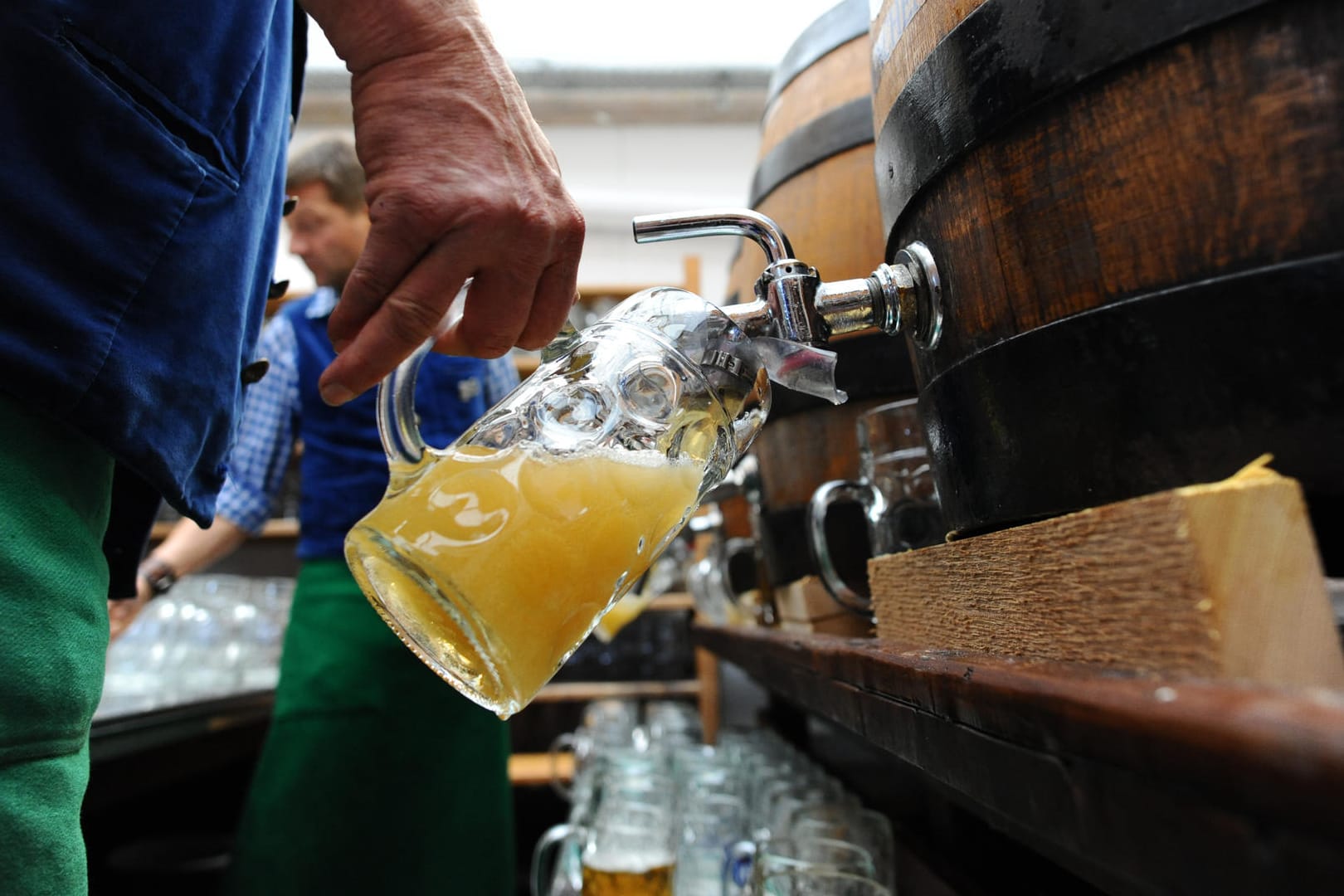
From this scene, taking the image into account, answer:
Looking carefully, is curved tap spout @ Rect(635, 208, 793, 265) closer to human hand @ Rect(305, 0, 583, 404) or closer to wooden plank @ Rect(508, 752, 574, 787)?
human hand @ Rect(305, 0, 583, 404)

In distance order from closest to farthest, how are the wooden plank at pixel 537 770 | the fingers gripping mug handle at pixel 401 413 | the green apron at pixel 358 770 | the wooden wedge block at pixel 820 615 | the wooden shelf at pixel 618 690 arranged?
the fingers gripping mug handle at pixel 401 413, the wooden wedge block at pixel 820 615, the green apron at pixel 358 770, the wooden plank at pixel 537 770, the wooden shelf at pixel 618 690

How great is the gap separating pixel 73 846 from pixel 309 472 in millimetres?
1331

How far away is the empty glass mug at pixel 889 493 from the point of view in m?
0.78

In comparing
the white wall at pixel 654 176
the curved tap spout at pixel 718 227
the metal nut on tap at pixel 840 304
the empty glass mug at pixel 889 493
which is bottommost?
the empty glass mug at pixel 889 493

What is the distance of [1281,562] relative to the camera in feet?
0.97

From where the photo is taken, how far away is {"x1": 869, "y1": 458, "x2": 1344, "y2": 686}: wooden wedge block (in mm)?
287

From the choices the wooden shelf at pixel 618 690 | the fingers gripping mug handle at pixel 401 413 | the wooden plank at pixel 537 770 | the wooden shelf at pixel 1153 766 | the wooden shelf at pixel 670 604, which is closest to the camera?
the wooden shelf at pixel 1153 766

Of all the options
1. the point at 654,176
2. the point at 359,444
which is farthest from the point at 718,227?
the point at 654,176

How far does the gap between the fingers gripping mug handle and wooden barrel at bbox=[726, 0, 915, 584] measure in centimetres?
52

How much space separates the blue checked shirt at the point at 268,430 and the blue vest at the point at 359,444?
146 mm

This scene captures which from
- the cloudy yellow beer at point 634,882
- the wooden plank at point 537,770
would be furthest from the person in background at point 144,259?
the wooden plank at point 537,770

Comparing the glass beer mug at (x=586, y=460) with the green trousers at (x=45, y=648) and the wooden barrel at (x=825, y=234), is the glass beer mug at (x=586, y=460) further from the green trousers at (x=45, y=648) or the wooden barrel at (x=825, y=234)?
the wooden barrel at (x=825, y=234)

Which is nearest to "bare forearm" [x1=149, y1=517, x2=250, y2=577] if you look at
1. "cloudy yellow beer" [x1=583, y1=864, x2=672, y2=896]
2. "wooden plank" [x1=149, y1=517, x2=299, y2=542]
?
"cloudy yellow beer" [x1=583, y1=864, x2=672, y2=896]

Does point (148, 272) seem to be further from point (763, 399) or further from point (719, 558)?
point (719, 558)
